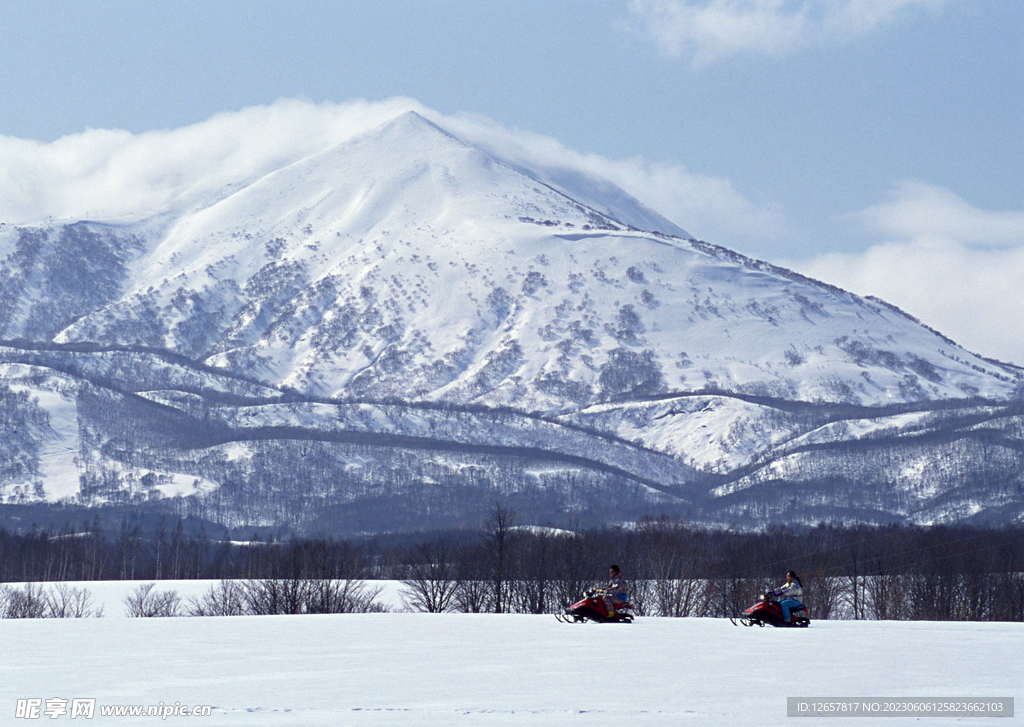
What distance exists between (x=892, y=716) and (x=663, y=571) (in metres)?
81.0

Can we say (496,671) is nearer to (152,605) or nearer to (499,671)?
(499,671)

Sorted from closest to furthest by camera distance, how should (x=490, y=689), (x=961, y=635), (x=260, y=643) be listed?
(x=490, y=689) → (x=260, y=643) → (x=961, y=635)

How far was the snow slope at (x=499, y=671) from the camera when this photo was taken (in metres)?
19.8

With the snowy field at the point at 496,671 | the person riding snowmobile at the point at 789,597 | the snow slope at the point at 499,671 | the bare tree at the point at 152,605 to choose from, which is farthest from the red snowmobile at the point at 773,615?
the bare tree at the point at 152,605

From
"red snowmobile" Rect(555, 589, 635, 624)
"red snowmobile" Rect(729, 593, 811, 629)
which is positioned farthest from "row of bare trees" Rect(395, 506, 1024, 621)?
"red snowmobile" Rect(729, 593, 811, 629)

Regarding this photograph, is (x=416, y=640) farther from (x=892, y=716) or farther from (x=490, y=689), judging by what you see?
(x=892, y=716)

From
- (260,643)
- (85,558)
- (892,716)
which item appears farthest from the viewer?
(85,558)

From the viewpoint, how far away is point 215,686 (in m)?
22.8

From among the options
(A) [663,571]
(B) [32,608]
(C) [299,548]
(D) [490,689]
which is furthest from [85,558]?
(D) [490,689]

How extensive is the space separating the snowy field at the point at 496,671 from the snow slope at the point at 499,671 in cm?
5

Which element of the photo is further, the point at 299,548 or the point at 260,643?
the point at 299,548

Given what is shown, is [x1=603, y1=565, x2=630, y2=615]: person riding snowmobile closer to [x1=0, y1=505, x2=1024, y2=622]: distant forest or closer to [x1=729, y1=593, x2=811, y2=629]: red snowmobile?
[x1=729, y1=593, x2=811, y2=629]: red snowmobile

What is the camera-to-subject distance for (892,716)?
63.0 ft

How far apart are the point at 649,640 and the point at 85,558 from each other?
16632cm
